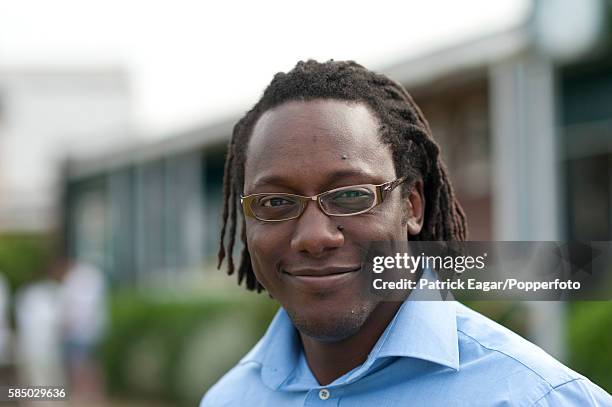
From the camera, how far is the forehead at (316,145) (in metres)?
2.20

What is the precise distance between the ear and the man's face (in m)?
0.09

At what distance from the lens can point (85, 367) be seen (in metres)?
10.9

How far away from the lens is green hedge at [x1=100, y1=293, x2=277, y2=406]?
8859 millimetres

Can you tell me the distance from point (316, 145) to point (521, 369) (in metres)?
0.68

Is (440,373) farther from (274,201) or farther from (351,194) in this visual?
(274,201)

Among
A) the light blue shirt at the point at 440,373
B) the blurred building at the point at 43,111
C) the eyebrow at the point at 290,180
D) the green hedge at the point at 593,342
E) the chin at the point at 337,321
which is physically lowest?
the green hedge at the point at 593,342

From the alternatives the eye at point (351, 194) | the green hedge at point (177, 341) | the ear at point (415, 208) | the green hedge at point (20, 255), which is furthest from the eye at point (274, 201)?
the green hedge at point (20, 255)

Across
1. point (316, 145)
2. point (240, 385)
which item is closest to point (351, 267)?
point (316, 145)

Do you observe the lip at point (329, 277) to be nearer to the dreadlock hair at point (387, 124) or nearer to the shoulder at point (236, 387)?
the dreadlock hair at point (387, 124)

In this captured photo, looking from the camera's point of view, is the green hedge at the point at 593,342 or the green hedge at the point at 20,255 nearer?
the green hedge at the point at 593,342

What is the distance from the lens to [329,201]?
2.17 metres

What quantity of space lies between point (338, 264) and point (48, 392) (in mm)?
1523

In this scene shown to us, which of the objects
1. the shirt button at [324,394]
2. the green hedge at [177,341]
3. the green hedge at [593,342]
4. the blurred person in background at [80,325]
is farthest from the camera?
the blurred person in background at [80,325]

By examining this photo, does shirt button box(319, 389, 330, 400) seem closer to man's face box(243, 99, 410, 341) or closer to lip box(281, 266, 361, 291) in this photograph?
man's face box(243, 99, 410, 341)
